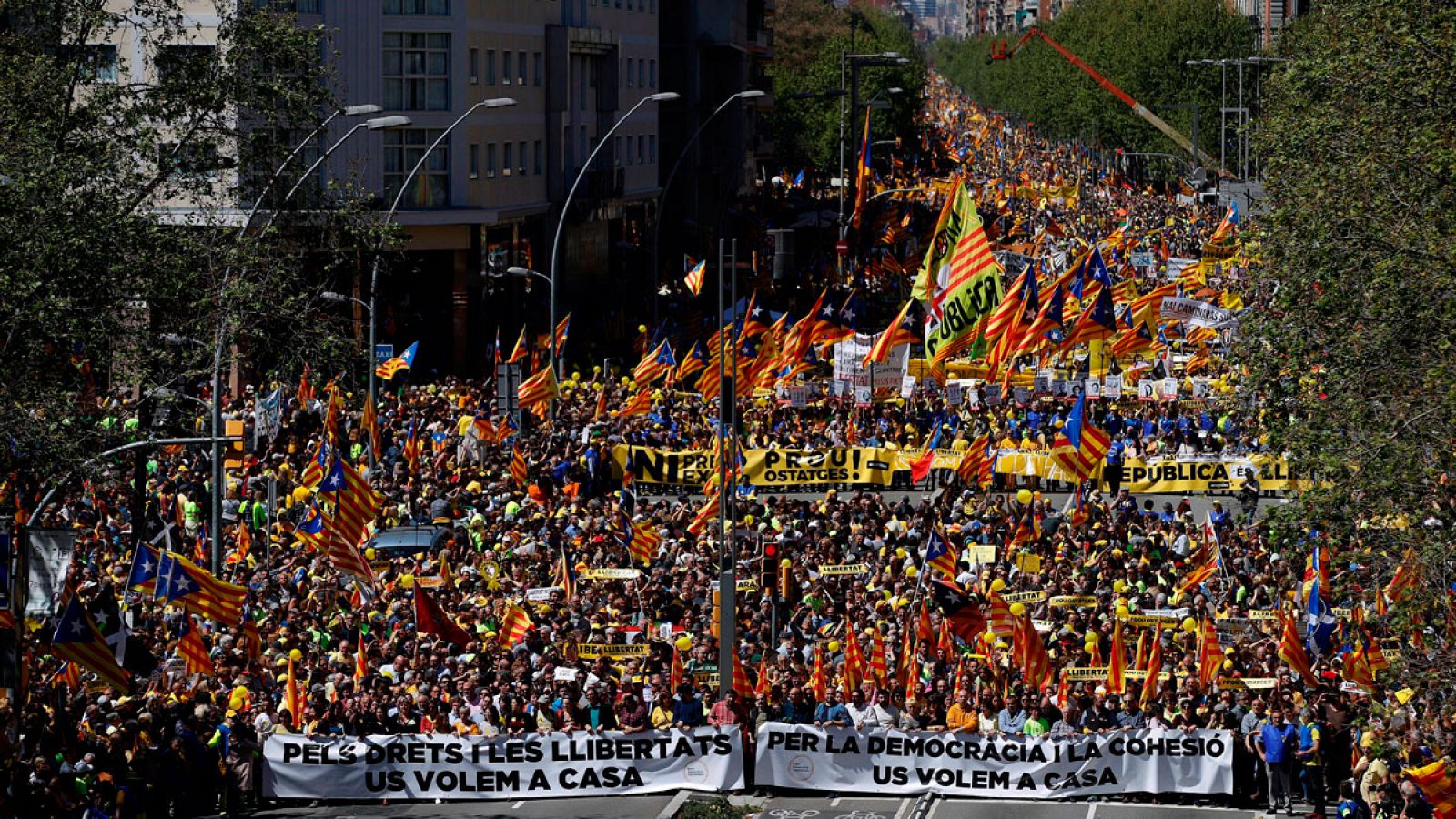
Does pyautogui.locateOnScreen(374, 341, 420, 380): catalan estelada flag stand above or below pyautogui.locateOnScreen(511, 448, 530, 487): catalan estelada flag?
above

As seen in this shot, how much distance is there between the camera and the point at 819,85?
11675cm

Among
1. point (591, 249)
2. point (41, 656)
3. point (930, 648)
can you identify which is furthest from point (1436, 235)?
point (591, 249)

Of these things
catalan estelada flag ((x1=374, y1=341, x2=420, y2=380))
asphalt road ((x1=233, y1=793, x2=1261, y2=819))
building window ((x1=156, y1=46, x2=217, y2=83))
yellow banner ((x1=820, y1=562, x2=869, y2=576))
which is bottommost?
asphalt road ((x1=233, y1=793, x2=1261, y2=819))

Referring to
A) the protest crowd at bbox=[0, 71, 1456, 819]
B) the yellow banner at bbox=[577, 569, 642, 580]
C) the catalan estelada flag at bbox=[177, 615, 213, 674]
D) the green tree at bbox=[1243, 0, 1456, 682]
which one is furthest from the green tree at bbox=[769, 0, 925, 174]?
the catalan estelada flag at bbox=[177, 615, 213, 674]

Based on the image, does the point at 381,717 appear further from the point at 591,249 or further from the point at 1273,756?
the point at 591,249

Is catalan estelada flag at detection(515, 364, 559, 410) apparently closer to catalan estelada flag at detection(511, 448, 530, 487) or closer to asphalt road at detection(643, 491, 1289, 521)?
asphalt road at detection(643, 491, 1289, 521)

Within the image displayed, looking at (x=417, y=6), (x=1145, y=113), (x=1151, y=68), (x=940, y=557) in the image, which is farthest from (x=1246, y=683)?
(x=1151, y=68)

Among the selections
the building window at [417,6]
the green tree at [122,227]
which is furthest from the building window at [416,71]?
the green tree at [122,227]

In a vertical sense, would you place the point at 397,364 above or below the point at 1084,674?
above

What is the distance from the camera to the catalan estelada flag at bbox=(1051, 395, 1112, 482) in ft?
119

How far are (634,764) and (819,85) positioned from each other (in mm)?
94495

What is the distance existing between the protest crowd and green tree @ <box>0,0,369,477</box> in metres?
1.00

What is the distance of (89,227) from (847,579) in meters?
12.6

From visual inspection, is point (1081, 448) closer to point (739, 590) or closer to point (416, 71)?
point (739, 590)
